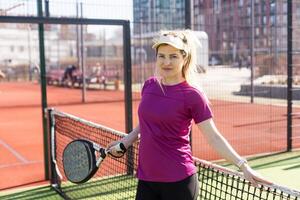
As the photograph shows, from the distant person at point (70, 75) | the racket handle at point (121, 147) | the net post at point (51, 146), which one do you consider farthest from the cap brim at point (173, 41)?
the distant person at point (70, 75)

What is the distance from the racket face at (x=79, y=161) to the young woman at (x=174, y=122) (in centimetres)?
104

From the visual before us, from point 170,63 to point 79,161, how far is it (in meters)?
1.65

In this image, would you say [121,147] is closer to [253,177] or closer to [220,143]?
[220,143]

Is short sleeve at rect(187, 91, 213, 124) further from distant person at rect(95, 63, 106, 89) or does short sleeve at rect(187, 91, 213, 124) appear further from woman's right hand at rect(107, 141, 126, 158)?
distant person at rect(95, 63, 106, 89)

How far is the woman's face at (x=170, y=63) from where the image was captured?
3139 millimetres

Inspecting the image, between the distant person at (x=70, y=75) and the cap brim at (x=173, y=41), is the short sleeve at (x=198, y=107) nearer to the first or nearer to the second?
the cap brim at (x=173, y=41)

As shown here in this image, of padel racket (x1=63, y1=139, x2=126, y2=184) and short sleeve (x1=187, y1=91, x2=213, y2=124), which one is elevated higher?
short sleeve (x1=187, y1=91, x2=213, y2=124)

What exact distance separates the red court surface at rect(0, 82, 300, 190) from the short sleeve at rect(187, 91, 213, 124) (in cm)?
504

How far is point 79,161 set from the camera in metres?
4.38

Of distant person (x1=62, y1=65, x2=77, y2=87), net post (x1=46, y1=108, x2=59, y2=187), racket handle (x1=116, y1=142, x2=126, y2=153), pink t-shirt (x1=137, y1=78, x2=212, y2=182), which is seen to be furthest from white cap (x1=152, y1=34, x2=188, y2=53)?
distant person (x1=62, y1=65, x2=77, y2=87)

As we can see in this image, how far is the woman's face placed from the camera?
10.3 ft

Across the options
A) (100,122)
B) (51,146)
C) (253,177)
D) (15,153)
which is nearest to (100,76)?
Result: (100,122)

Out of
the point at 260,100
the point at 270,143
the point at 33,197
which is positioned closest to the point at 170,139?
the point at 33,197

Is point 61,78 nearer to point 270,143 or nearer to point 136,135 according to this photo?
point 270,143
